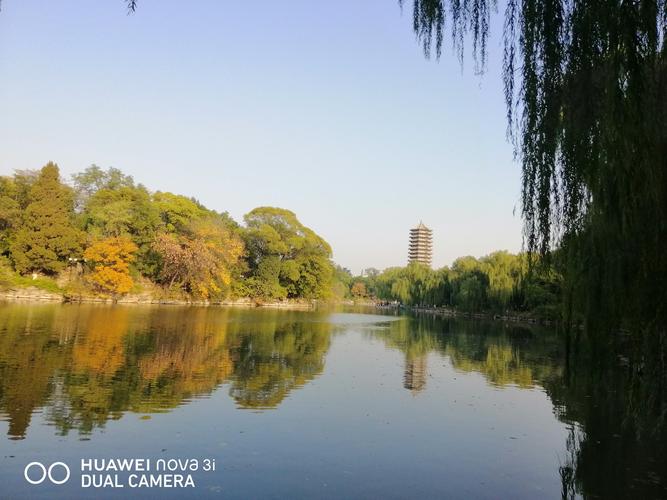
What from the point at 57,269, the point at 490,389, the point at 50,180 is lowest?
the point at 490,389

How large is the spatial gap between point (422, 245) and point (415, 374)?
111 m

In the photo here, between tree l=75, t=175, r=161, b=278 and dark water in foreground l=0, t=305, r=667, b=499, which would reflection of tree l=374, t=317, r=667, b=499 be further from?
tree l=75, t=175, r=161, b=278

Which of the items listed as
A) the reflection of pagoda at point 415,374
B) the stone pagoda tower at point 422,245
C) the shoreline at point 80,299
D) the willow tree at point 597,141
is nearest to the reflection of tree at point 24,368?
the willow tree at point 597,141

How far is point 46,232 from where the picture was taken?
37.4 metres

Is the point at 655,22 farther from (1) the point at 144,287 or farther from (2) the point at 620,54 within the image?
(1) the point at 144,287

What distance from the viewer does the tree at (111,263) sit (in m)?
37.4

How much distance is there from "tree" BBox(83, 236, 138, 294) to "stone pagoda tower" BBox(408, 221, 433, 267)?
9216 cm

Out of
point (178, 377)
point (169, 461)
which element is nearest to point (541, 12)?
point (169, 461)

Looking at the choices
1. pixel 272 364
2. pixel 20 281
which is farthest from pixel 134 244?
pixel 272 364

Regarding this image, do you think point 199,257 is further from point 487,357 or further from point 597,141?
point 597,141

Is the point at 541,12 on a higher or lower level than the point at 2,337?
higher

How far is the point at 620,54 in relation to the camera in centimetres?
268

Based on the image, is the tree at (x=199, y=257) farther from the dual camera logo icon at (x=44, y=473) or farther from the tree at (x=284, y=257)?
the dual camera logo icon at (x=44, y=473)

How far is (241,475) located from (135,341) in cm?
1172
